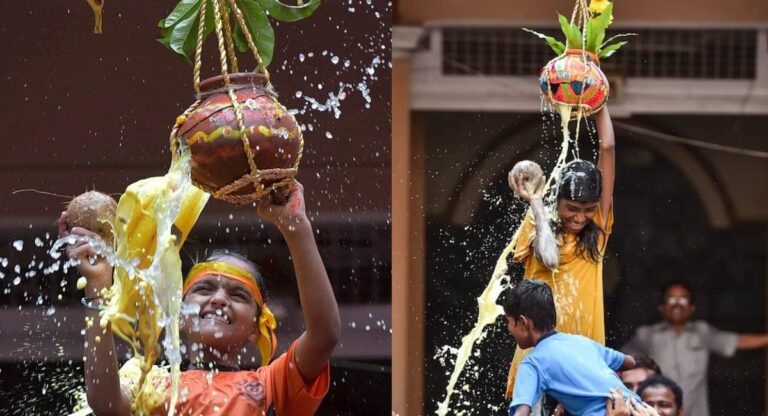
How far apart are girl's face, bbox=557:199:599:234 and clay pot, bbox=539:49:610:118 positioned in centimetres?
27

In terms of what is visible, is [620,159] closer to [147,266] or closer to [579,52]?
[579,52]

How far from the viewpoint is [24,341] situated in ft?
21.4

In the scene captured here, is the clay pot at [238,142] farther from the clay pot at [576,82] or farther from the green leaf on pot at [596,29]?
the green leaf on pot at [596,29]

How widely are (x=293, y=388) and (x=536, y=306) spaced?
39.1 inches

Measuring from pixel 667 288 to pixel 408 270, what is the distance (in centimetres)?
117

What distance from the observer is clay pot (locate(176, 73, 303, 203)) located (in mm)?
3434

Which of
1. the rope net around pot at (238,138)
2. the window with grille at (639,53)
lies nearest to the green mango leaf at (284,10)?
the rope net around pot at (238,138)

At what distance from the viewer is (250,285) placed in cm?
403

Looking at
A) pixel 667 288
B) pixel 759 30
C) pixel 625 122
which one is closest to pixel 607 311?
pixel 667 288

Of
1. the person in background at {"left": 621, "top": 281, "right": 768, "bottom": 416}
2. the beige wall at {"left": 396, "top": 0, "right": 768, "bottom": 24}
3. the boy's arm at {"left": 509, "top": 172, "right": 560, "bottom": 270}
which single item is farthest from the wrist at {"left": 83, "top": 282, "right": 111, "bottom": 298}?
the person in background at {"left": 621, "top": 281, "right": 768, "bottom": 416}

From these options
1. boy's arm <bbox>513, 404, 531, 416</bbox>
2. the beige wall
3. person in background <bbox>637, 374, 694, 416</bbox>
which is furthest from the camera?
the beige wall

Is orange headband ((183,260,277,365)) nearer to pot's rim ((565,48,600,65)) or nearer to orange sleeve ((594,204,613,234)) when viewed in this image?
orange sleeve ((594,204,613,234))

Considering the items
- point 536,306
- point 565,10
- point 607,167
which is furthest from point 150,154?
point 536,306

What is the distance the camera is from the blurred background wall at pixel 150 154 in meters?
6.39
